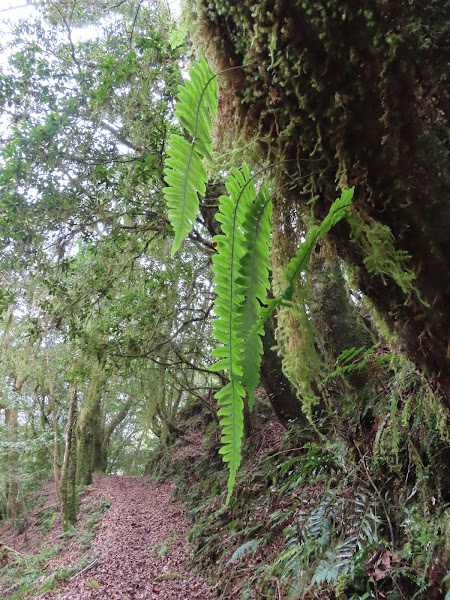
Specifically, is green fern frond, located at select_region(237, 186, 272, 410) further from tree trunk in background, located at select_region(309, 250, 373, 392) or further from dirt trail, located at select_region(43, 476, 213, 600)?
dirt trail, located at select_region(43, 476, 213, 600)

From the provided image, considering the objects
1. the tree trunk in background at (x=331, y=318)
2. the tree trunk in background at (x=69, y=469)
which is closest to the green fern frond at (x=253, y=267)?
the tree trunk in background at (x=331, y=318)

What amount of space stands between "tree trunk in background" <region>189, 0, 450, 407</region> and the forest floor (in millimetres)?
3413

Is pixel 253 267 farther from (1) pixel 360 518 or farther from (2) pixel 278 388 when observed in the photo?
(2) pixel 278 388

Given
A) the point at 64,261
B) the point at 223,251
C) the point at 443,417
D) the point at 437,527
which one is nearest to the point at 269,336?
the point at 64,261

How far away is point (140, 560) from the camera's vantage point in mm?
4266

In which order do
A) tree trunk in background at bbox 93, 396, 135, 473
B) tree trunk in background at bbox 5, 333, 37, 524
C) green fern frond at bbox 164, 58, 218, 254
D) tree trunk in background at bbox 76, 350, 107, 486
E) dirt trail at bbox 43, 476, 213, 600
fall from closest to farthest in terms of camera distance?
green fern frond at bbox 164, 58, 218, 254 → dirt trail at bbox 43, 476, 213, 600 → tree trunk in background at bbox 76, 350, 107, 486 → tree trunk in background at bbox 5, 333, 37, 524 → tree trunk in background at bbox 93, 396, 135, 473

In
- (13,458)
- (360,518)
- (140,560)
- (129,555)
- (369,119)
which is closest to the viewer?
(369,119)

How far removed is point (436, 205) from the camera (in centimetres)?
89

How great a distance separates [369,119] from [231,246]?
18.2 inches

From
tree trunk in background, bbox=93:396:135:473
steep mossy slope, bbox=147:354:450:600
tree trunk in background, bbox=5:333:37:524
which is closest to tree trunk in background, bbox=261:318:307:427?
steep mossy slope, bbox=147:354:450:600

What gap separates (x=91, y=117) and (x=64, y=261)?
5.29 ft

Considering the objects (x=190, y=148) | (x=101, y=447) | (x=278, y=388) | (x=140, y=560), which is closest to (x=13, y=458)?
(x=101, y=447)

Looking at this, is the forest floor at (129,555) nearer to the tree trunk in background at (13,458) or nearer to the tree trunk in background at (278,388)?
the tree trunk in background at (278,388)

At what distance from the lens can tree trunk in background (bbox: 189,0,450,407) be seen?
2.86 ft
